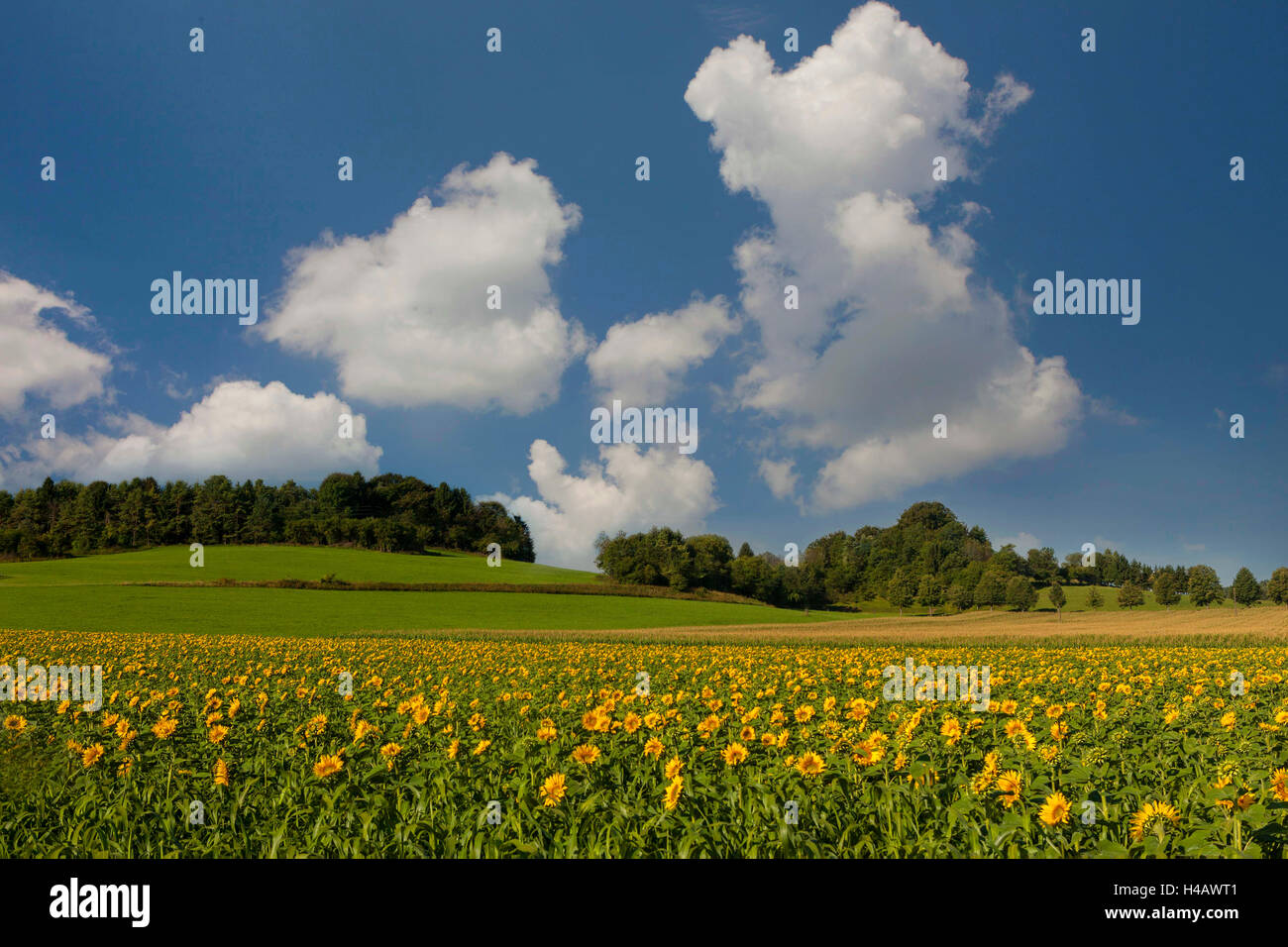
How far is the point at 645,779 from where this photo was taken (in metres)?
4.91

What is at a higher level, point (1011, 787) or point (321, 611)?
point (1011, 787)

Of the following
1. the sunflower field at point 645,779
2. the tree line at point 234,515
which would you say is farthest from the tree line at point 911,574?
the sunflower field at point 645,779

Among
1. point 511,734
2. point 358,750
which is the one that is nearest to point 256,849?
point 358,750

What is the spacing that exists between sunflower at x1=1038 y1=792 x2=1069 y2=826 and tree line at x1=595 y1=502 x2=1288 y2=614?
80015 mm

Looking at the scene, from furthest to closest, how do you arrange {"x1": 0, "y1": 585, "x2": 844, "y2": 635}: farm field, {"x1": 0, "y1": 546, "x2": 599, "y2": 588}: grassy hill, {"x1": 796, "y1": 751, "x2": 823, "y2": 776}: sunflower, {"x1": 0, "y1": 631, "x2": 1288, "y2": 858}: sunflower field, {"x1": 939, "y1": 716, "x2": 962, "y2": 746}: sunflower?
{"x1": 0, "y1": 546, "x2": 599, "y2": 588}: grassy hill
{"x1": 0, "y1": 585, "x2": 844, "y2": 635}: farm field
{"x1": 939, "y1": 716, "x2": 962, "y2": 746}: sunflower
{"x1": 796, "y1": 751, "x2": 823, "y2": 776}: sunflower
{"x1": 0, "y1": 631, "x2": 1288, "y2": 858}: sunflower field

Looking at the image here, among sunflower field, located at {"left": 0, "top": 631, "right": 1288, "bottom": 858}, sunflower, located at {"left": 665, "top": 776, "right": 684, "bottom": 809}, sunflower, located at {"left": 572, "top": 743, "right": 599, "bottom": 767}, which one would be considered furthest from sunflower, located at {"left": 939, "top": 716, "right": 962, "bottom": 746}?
sunflower, located at {"left": 572, "top": 743, "right": 599, "bottom": 767}

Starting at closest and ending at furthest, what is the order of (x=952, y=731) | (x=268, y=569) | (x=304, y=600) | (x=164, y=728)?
1. (x=952, y=731)
2. (x=164, y=728)
3. (x=304, y=600)
4. (x=268, y=569)

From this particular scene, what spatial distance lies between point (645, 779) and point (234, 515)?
11020 centimetres

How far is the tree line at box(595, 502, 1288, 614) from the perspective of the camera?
85.2 m

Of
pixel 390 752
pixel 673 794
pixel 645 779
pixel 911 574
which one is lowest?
pixel 911 574

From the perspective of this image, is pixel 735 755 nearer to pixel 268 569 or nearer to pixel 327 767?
pixel 327 767

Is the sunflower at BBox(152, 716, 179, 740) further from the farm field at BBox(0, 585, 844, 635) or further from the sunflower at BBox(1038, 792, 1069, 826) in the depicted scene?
the farm field at BBox(0, 585, 844, 635)

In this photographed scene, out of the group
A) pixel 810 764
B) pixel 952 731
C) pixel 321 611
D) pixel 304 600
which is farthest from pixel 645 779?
pixel 304 600
